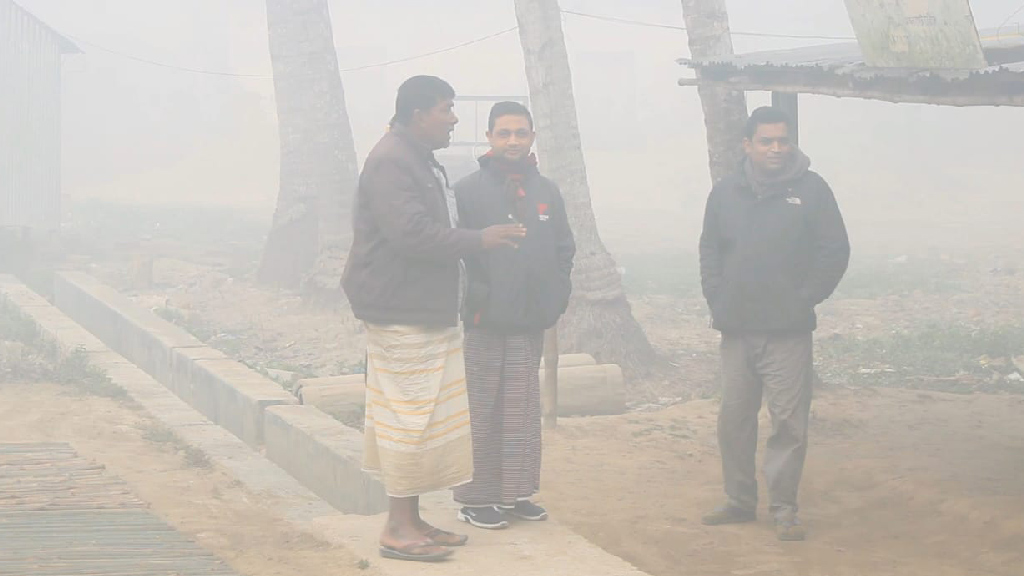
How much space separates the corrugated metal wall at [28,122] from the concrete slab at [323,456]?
41.8 feet

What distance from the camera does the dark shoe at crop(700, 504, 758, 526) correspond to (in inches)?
244

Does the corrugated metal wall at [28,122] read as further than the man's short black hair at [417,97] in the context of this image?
Yes

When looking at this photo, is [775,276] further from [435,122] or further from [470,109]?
[470,109]

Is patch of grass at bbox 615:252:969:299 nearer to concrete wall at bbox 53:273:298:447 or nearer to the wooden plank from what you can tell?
concrete wall at bbox 53:273:298:447

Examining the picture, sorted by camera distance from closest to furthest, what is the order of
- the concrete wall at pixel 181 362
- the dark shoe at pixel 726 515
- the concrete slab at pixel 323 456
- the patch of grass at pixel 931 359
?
the dark shoe at pixel 726 515 → the concrete slab at pixel 323 456 → the concrete wall at pixel 181 362 → the patch of grass at pixel 931 359

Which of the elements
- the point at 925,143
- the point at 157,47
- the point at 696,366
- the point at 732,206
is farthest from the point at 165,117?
the point at 732,206

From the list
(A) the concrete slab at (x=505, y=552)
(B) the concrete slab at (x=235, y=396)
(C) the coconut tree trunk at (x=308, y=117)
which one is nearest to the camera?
(A) the concrete slab at (x=505, y=552)

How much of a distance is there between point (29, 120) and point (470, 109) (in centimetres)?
2098

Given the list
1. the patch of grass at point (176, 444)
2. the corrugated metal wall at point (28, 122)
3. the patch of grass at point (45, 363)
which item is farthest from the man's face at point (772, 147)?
the corrugated metal wall at point (28, 122)

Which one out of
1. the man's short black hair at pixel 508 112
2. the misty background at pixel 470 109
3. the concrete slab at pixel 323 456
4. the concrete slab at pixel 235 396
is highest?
the misty background at pixel 470 109

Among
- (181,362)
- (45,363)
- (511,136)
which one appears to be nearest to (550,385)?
(511,136)

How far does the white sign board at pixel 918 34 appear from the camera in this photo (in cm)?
591

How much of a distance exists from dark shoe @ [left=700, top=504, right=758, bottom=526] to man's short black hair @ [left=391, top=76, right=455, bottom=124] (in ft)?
7.87

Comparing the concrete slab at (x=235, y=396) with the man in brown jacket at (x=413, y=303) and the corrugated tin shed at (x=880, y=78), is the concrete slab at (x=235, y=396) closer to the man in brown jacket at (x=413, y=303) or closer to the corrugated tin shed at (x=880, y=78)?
the corrugated tin shed at (x=880, y=78)
